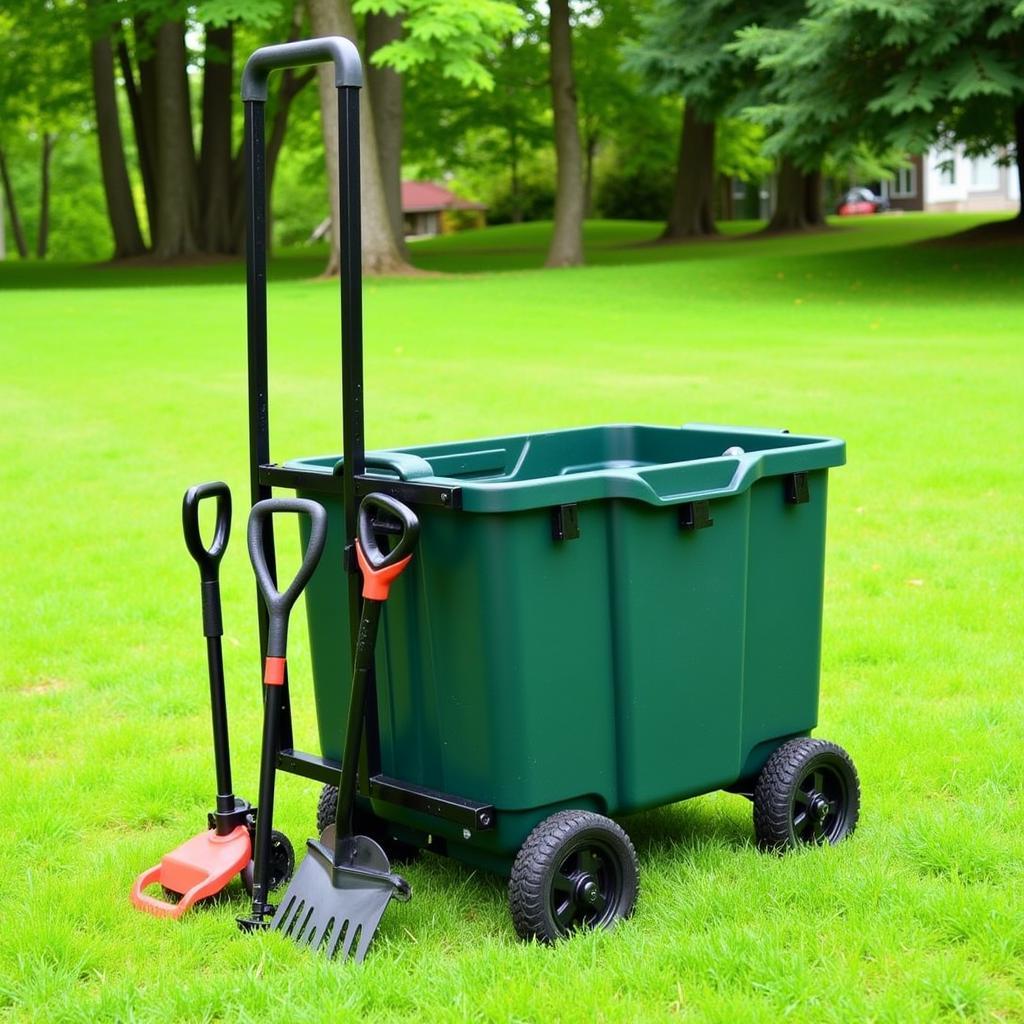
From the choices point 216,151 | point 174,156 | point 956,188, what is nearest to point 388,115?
point 174,156

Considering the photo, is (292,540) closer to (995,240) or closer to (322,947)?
(322,947)

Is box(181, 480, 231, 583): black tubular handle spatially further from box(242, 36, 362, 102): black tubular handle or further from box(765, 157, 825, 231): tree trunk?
box(765, 157, 825, 231): tree trunk

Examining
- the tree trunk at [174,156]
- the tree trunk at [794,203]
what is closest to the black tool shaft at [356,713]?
the tree trunk at [174,156]

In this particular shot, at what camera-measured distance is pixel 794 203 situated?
121 feet

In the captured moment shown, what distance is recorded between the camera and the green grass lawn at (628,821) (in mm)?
3027

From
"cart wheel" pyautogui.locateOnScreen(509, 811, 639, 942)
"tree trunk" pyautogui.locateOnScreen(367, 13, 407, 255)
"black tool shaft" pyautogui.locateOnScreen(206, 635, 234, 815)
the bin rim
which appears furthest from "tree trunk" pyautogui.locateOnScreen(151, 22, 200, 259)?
"cart wheel" pyautogui.locateOnScreen(509, 811, 639, 942)

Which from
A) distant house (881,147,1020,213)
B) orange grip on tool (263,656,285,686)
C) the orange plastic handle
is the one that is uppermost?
→ distant house (881,147,1020,213)

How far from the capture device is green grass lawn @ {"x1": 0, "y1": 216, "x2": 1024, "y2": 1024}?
303 centimetres

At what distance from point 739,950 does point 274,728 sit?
3.64 ft

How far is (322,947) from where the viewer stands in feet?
10.6

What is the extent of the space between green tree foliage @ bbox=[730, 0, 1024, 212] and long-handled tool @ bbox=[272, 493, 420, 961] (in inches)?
673

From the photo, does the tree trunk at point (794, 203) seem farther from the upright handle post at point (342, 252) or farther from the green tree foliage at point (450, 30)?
the upright handle post at point (342, 252)

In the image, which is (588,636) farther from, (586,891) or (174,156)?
(174,156)

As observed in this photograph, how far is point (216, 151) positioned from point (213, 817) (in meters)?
32.7
